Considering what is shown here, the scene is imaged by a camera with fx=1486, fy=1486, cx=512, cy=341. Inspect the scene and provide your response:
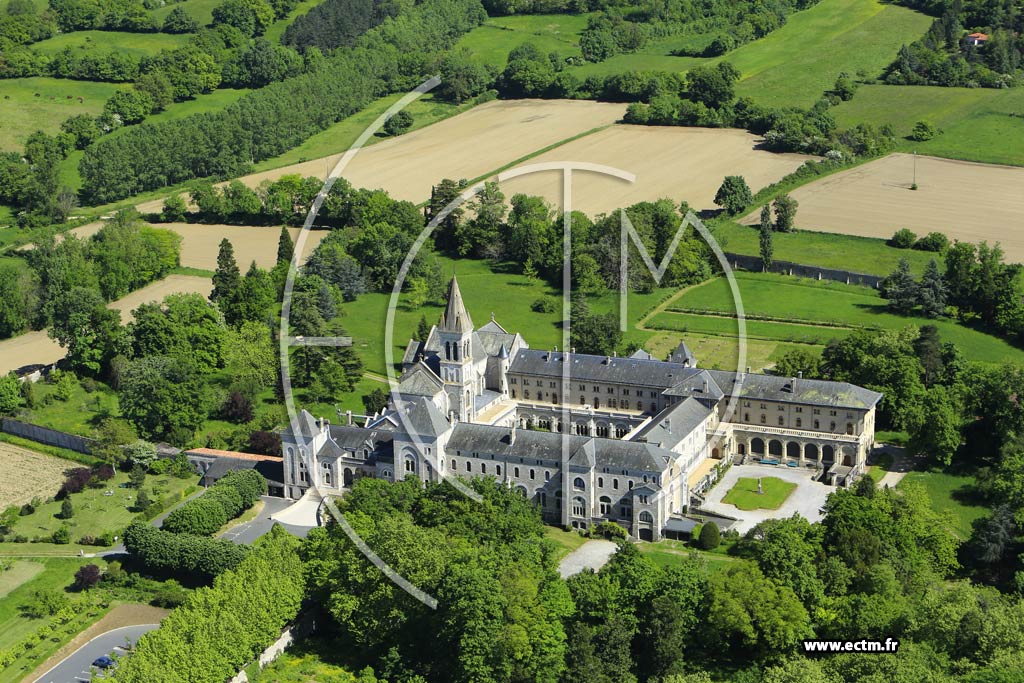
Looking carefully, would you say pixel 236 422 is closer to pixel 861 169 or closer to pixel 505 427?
pixel 505 427

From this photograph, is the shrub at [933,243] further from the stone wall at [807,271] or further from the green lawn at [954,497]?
the green lawn at [954,497]

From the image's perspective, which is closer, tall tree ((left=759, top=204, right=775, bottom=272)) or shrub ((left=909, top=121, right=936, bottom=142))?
tall tree ((left=759, top=204, right=775, bottom=272))

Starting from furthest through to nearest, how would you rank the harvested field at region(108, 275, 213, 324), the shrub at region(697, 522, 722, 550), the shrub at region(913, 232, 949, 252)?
the shrub at region(913, 232, 949, 252), the harvested field at region(108, 275, 213, 324), the shrub at region(697, 522, 722, 550)

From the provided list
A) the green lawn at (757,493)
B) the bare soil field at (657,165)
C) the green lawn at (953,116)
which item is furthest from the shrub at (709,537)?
the green lawn at (953,116)

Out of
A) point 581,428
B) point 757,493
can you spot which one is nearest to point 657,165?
point 581,428

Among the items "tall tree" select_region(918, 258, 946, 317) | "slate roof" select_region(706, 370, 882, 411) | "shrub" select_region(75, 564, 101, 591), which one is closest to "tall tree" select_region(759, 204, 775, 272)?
"tall tree" select_region(918, 258, 946, 317)

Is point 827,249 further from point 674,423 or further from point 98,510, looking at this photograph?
point 98,510

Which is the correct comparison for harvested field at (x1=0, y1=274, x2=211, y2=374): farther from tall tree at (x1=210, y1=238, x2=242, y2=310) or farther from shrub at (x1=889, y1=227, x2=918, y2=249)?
shrub at (x1=889, y1=227, x2=918, y2=249)
